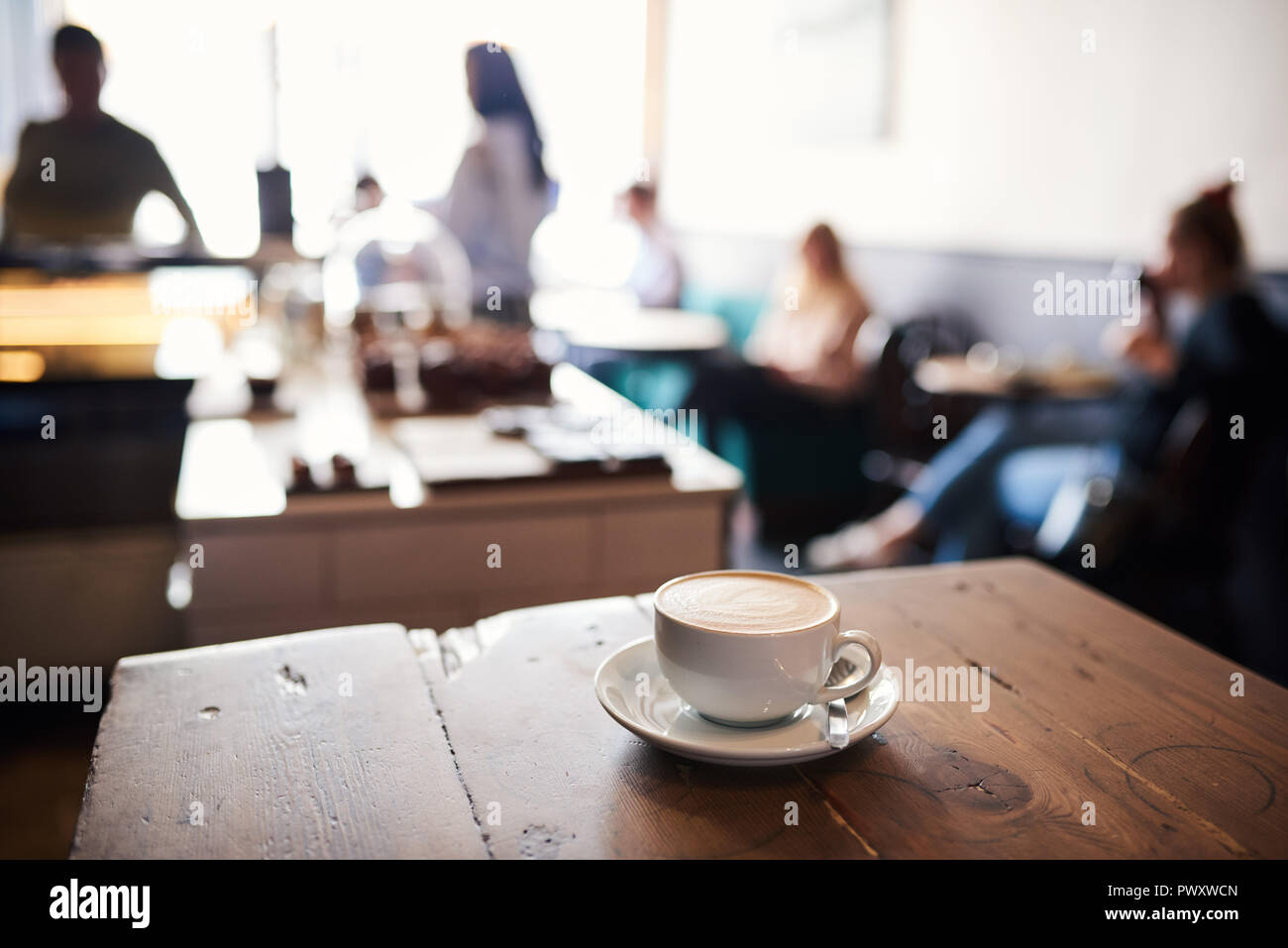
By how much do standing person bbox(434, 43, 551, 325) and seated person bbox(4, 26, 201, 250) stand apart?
1.29 metres

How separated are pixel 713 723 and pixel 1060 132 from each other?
345cm

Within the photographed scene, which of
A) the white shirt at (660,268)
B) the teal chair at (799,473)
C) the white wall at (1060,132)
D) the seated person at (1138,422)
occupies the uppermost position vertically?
the white wall at (1060,132)

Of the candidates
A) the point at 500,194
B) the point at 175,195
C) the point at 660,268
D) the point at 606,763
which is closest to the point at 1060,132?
the point at 500,194

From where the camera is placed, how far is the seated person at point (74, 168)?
188 cm

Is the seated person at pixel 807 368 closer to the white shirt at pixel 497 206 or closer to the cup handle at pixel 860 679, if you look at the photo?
the white shirt at pixel 497 206

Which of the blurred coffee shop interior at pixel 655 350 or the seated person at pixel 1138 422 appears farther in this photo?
the seated person at pixel 1138 422

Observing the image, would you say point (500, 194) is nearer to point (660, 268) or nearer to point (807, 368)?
point (807, 368)

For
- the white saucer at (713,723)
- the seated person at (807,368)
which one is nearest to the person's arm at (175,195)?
the white saucer at (713,723)

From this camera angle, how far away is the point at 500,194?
3.15m

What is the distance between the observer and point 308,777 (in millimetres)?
695

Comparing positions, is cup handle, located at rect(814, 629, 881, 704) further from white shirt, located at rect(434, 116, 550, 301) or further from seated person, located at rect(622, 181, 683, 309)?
seated person, located at rect(622, 181, 683, 309)

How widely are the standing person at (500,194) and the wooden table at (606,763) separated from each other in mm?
2329

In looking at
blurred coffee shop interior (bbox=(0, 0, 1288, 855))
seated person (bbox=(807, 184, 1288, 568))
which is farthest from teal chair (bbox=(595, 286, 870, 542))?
seated person (bbox=(807, 184, 1288, 568))

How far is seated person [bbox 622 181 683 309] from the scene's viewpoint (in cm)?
593
